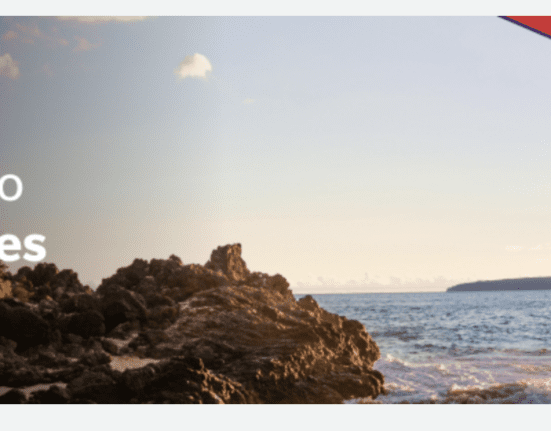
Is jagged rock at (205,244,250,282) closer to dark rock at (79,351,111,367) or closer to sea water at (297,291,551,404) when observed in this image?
dark rock at (79,351,111,367)

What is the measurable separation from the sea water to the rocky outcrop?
27.3 inches

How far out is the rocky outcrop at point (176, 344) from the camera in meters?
5.60

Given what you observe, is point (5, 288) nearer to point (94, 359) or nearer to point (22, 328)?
point (22, 328)

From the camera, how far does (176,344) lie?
639cm

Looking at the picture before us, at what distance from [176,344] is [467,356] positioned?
5358 millimetres

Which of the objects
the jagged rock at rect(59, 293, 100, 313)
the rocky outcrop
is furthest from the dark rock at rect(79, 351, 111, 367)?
the jagged rock at rect(59, 293, 100, 313)

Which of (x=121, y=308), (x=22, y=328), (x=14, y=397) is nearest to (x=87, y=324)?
(x=121, y=308)

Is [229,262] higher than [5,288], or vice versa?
[229,262]

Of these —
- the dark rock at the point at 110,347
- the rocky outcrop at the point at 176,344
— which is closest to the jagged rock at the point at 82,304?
the rocky outcrop at the point at 176,344

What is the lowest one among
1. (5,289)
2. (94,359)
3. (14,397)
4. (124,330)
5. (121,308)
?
(14,397)

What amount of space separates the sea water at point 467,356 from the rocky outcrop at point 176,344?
69 cm

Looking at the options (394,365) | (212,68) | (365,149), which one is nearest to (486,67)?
(365,149)

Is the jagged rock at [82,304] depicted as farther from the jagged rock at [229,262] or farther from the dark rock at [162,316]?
the jagged rock at [229,262]

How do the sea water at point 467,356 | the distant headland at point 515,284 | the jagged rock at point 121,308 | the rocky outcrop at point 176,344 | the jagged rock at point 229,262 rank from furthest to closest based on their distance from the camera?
the distant headland at point 515,284 < the jagged rock at point 229,262 < the jagged rock at point 121,308 < the sea water at point 467,356 < the rocky outcrop at point 176,344
